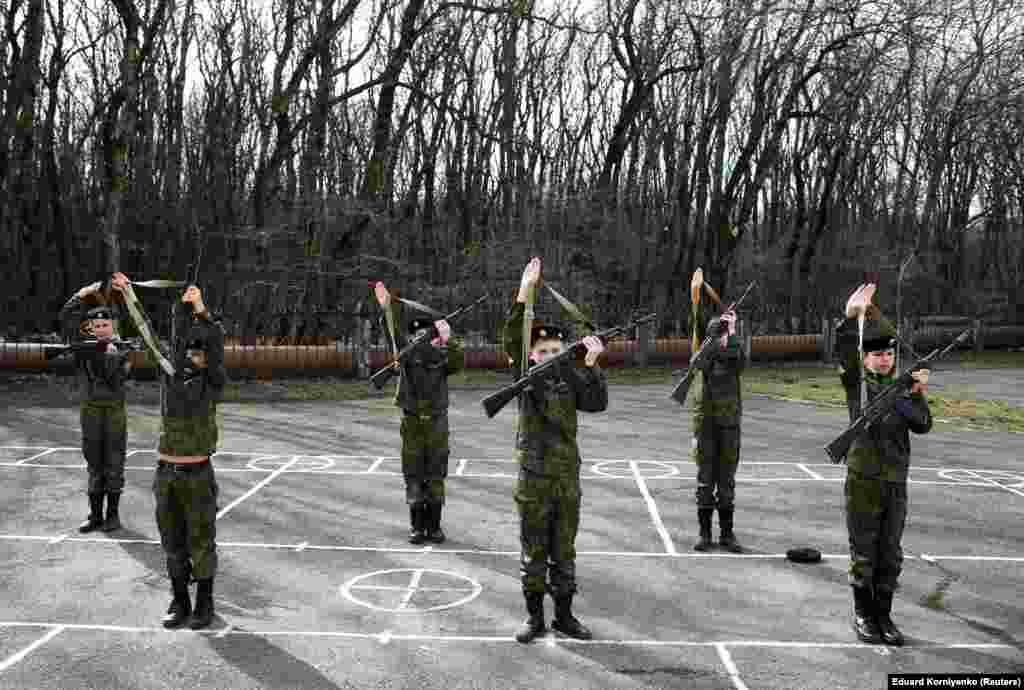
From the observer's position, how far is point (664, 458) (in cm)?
1396

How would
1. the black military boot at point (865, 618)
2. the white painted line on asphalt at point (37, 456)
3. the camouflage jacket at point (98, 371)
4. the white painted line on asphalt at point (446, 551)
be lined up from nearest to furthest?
the black military boot at point (865, 618), the white painted line on asphalt at point (446, 551), the camouflage jacket at point (98, 371), the white painted line on asphalt at point (37, 456)

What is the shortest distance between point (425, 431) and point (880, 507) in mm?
4509

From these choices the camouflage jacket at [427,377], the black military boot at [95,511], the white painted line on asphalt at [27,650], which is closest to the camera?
the white painted line on asphalt at [27,650]

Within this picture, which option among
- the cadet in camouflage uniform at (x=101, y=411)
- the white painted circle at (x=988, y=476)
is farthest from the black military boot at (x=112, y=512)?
the white painted circle at (x=988, y=476)

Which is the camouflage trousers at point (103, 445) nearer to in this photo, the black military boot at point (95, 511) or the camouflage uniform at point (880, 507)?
the black military boot at point (95, 511)

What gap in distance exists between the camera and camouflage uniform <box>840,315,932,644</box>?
21.6 feet

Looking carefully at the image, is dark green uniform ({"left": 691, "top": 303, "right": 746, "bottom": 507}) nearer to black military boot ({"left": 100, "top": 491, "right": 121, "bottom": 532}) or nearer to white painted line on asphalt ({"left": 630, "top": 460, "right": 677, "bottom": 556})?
white painted line on asphalt ({"left": 630, "top": 460, "right": 677, "bottom": 556})

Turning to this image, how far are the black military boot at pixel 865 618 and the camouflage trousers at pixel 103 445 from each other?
24.1 ft

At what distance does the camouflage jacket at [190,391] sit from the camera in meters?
6.85

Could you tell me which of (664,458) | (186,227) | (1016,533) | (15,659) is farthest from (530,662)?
(186,227)

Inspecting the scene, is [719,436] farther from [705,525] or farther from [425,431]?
[425,431]

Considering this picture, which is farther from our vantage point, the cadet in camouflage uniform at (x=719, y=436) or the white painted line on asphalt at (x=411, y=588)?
the cadet in camouflage uniform at (x=719, y=436)

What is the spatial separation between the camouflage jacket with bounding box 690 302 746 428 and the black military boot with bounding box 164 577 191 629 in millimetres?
5014

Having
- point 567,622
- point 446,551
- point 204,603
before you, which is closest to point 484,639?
point 567,622
